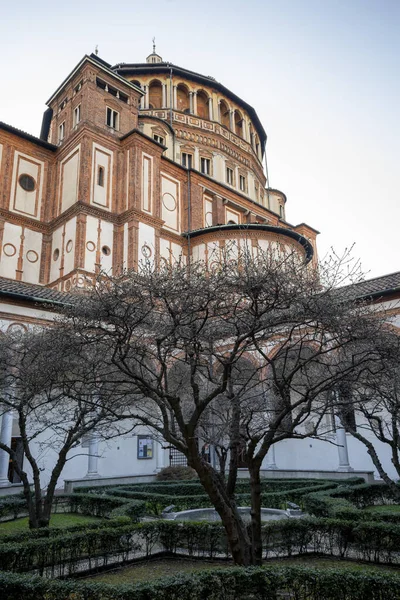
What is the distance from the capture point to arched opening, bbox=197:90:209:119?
39.7 metres

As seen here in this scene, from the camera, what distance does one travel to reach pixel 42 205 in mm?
27719

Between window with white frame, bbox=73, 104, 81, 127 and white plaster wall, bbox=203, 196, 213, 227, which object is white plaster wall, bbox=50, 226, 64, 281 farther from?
white plaster wall, bbox=203, 196, 213, 227

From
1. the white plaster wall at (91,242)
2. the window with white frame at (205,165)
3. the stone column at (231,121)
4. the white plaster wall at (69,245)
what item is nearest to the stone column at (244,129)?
the stone column at (231,121)

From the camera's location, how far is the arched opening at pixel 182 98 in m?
39.2

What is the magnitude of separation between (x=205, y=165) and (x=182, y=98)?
7.01 metres

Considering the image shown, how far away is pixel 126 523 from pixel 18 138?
79.4 ft

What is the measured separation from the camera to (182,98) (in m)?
39.6

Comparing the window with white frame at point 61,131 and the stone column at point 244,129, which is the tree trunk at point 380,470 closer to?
the window with white frame at point 61,131

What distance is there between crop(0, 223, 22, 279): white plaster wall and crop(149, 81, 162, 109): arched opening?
18.5 m

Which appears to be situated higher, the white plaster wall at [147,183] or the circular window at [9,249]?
the white plaster wall at [147,183]

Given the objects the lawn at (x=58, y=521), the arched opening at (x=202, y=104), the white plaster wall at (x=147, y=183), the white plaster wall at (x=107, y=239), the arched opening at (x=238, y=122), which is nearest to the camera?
the lawn at (x=58, y=521)

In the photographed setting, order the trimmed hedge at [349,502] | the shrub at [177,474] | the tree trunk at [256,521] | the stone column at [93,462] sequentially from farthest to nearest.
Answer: the shrub at [177,474] → the stone column at [93,462] → the trimmed hedge at [349,502] → the tree trunk at [256,521]

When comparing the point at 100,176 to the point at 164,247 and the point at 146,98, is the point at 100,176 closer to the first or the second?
the point at 164,247

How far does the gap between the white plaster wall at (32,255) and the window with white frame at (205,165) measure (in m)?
14.8
